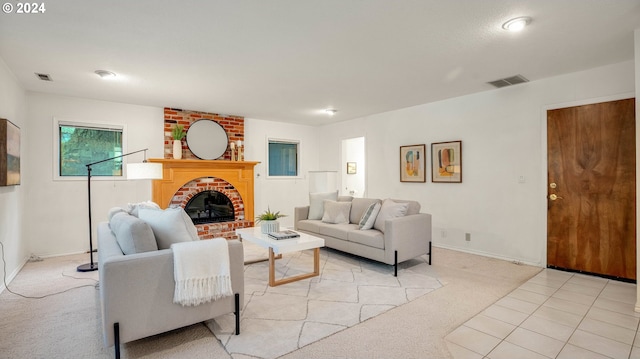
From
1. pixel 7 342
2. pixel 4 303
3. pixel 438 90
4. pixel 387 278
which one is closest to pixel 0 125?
pixel 4 303

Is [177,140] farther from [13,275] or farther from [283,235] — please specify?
[283,235]

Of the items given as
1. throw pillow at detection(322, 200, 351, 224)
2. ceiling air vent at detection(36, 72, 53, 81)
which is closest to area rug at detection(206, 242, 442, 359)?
throw pillow at detection(322, 200, 351, 224)

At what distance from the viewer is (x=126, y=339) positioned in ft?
6.15

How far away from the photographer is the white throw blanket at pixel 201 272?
2.00m

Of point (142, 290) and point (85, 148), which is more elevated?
point (85, 148)

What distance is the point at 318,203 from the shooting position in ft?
16.4

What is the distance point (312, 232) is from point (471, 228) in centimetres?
235

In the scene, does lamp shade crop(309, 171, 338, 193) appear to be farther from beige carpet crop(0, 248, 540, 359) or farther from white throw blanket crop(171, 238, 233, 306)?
white throw blanket crop(171, 238, 233, 306)

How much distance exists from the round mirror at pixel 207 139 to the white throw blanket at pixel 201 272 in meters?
3.78

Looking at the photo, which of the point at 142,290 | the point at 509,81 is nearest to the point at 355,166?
the point at 509,81

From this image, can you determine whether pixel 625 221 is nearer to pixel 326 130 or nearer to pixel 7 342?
pixel 326 130

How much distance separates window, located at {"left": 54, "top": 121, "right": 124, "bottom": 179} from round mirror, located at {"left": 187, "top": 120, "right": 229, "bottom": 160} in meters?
1.06

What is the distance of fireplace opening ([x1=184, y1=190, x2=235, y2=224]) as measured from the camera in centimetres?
547

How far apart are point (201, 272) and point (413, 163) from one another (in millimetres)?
4099
